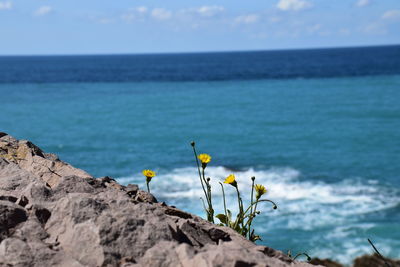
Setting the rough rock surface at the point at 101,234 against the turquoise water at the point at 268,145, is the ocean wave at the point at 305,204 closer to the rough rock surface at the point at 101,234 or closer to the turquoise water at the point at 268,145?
the turquoise water at the point at 268,145

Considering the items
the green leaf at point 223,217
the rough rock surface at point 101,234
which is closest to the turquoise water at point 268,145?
the green leaf at point 223,217

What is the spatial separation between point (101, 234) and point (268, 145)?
2267 centimetres

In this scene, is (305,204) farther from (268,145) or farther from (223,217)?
(223,217)

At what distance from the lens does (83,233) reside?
2242mm

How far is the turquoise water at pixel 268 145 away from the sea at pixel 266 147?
2.0 inches

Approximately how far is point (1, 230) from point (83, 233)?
0.34 metres

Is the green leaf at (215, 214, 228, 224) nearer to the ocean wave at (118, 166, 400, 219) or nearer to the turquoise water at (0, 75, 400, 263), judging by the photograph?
the turquoise water at (0, 75, 400, 263)

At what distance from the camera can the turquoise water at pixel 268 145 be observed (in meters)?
14.6

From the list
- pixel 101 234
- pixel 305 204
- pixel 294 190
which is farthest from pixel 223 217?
pixel 294 190

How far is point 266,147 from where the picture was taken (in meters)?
24.2

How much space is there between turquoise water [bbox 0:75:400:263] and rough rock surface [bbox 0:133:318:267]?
1036 centimetres

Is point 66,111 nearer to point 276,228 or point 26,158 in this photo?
point 276,228

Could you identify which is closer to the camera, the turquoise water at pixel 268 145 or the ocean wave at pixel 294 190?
the turquoise water at pixel 268 145

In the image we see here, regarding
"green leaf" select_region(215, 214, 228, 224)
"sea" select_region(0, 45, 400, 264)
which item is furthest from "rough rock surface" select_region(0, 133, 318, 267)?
"sea" select_region(0, 45, 400, 264)
